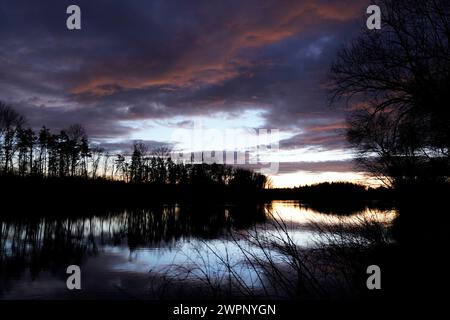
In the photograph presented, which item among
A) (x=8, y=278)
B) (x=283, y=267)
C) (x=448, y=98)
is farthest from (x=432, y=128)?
(x=8, y=278)

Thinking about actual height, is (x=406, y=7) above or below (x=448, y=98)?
above

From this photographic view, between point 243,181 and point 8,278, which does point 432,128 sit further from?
point 243,181

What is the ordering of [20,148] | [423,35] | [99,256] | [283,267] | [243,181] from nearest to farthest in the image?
1. [423,35]
2. [283,267]
3. [99,256]
4. [20,148]
5. [243,181]

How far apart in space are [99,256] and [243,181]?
114 meters
